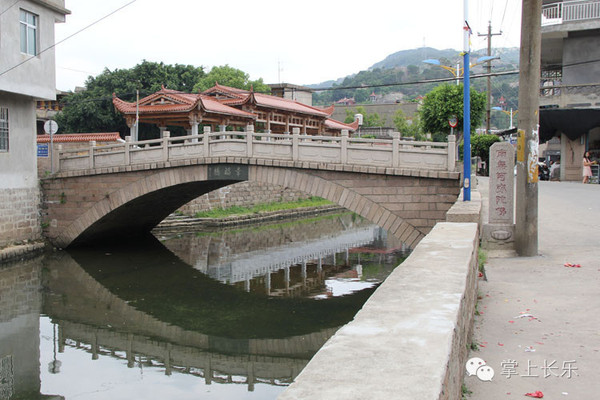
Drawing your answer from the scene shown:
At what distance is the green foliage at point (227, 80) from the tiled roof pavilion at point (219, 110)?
6331 mm

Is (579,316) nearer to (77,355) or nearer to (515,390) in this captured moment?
(515,390)

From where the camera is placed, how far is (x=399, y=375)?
1.94 metres

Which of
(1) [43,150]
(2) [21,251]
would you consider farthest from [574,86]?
(2) [21,251]

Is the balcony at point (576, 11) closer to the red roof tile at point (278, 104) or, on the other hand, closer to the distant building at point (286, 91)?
the red roof tile at point (278, 104)

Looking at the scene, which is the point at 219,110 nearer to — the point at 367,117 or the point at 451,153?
the point at 451,153

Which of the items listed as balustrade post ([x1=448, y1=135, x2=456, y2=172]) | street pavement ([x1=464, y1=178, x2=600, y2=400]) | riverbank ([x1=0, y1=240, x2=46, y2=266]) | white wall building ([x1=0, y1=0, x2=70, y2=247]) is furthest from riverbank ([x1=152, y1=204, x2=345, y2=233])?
street pavement ([x1=464, y1=178, x2=600, y2=400])

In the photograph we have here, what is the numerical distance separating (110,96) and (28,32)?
16.5 m

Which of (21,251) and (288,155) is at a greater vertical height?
(288,155)

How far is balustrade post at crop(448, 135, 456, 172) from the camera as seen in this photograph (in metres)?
11.9

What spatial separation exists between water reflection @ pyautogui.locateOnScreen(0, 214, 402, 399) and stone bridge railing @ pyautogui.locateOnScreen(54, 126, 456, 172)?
2.86 metres

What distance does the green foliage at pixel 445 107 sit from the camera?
2566 centimetres

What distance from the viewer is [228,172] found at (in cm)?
1500

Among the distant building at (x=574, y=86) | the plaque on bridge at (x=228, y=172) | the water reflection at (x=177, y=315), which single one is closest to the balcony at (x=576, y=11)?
the distant building at (x=574, y=86)

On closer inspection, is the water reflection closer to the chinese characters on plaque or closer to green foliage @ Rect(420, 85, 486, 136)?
the chinese characters on plaque
